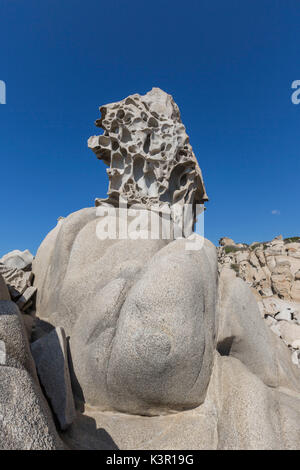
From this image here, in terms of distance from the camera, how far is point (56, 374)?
293cm

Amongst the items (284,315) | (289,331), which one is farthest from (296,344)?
(284,315)

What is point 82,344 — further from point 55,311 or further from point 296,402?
point 296,402

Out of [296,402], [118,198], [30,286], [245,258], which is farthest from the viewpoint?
[245,258]

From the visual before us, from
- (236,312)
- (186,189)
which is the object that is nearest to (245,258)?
(186,189)

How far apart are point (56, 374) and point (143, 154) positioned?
14.8 ft

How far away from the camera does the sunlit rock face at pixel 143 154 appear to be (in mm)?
6086

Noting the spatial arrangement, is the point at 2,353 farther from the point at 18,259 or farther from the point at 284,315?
the point at 284,315

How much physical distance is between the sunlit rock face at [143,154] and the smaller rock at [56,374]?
3.36 metres

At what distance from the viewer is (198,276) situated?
338cm

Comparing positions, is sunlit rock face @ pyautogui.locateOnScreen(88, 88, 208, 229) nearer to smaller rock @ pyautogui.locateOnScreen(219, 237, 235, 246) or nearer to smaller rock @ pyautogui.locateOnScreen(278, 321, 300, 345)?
smaller rock @ pyautogui.locateOnScreen(278, 321, 300, 345)

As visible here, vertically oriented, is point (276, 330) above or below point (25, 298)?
below

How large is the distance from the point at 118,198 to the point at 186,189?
5.13 feet

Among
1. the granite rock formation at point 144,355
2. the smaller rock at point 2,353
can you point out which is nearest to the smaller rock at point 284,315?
the granite rock formation at point 144,355

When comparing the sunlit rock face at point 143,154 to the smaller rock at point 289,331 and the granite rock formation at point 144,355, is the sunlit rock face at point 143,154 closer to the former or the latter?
the granite rock formation at point 144,355
